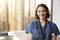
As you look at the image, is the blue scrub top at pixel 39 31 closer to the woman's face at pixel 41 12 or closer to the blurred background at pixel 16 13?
the woman's face at pixel 41 12

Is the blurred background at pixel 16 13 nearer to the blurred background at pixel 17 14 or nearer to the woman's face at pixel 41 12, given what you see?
the blurred background at pixel 17 14

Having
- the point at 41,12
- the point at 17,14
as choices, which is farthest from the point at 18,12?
the point at 41,12

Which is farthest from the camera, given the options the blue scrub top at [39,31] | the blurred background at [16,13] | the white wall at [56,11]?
the white wall at [56,11]

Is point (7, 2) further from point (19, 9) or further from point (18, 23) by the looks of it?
point (18, 23)

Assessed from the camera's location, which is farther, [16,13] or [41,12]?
[16,13]

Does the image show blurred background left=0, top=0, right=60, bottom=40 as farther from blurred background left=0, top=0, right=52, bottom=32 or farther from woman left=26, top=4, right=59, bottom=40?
woman left=26, top=4, right=59, bottom=40

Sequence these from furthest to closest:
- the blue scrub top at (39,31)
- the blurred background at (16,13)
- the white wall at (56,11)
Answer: the white wall at (56,11) < the blurred background at (16,13) < the blue scrub top at (39,31)

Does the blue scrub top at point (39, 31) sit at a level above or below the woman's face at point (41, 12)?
below

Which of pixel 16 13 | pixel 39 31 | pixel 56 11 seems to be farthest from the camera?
pixel 56 11

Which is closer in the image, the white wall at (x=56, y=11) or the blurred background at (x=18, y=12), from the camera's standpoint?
the blurred background at (x=18, y=12)

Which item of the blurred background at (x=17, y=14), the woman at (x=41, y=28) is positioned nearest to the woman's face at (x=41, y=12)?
the woman at (x=41, y=28)

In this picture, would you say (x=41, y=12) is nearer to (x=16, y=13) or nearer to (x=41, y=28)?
(x=41, y=28)

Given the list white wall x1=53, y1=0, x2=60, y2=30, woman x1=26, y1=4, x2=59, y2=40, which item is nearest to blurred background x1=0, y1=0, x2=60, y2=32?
white wall x1=53, y1=0, x2=60, y2=30

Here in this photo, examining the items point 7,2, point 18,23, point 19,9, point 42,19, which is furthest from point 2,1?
point 42,19
